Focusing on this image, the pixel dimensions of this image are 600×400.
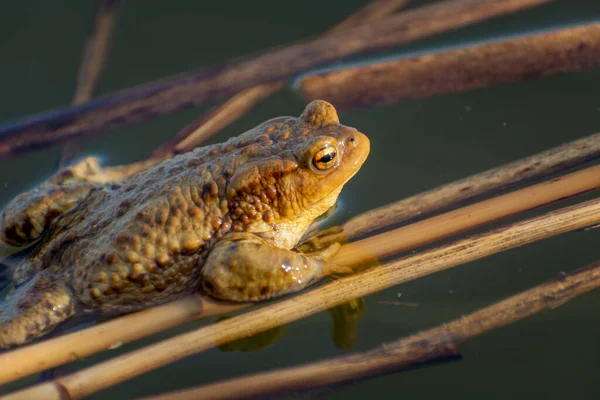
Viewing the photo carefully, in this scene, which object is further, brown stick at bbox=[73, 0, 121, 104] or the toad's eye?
brown stick at bbox=[73, 0, 121, 104]

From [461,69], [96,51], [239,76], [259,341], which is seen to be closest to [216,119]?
[239,76]

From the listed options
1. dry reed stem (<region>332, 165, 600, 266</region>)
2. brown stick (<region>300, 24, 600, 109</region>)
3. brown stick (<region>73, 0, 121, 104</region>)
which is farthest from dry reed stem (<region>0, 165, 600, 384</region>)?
brown stick (<region>73, 0, 121, 104</region>)

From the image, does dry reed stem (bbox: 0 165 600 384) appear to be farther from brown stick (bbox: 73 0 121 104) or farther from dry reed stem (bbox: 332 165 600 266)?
brown stick (bbox: 73 0 121 104)

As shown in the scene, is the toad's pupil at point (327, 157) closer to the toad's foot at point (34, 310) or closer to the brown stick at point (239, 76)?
the toad's foot at point (34, 310)

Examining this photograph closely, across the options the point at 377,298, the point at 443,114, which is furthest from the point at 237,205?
the point at 443,114

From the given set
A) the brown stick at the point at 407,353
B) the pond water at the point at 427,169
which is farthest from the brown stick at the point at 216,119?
the brown stick at the point at 407,353

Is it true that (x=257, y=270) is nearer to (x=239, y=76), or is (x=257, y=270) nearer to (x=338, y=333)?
(x=338, y=333)
